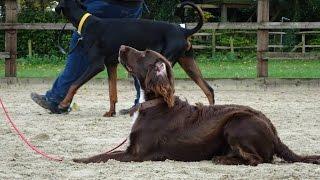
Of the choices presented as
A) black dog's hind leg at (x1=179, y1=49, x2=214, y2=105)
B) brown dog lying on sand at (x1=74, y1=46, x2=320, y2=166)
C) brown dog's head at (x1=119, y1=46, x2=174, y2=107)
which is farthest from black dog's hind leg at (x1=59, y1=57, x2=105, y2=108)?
brown dog lying on sand at (x1=74, y1=46, x2=320, y2=166)

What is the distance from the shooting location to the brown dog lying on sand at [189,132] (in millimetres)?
5844

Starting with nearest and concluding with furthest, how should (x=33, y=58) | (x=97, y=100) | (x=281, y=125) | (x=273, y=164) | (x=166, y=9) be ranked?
(x=273, y=164) < (x=281, y=125) < (x=97, y=100) < (x=33, y=58) < (x=166, y=9)

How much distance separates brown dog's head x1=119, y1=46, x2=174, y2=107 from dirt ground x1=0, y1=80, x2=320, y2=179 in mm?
582

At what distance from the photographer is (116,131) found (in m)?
8.34

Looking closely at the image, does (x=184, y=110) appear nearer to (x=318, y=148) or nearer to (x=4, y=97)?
(x=318, y=148)

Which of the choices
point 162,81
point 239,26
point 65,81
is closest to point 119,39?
point 65,81

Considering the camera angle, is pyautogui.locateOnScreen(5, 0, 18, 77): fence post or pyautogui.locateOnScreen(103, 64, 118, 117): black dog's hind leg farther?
pyautogui.locateOnScreen(5, 0, 18, 77): fence post

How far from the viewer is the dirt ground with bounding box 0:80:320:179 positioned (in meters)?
5.44

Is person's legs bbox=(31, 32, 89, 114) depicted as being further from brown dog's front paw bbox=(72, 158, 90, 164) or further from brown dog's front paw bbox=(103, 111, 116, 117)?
brown dog's front paw bbox=(72, 158, 90, 164)

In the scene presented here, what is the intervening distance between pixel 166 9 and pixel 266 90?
17.8 m

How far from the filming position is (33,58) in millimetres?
27125

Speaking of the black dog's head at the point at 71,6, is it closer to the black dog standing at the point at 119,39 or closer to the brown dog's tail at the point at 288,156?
the black dog standing at the point at 119,39

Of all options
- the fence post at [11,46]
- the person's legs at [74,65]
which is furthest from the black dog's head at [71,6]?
the fence post at [11,46]

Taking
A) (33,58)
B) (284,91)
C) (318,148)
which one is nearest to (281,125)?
(318,148)
